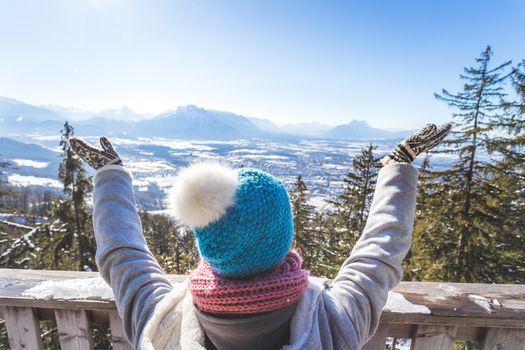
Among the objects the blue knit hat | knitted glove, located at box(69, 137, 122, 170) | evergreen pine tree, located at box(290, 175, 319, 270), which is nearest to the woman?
the blue knit hat

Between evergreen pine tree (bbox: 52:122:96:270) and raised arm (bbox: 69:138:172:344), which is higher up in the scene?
raised arm (bbox: 69:138:172:344)

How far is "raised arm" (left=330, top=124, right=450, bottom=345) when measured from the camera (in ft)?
3.26

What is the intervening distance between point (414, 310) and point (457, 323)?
17 centimetres

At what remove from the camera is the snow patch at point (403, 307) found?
113cm

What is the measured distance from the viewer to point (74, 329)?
1.31 metres

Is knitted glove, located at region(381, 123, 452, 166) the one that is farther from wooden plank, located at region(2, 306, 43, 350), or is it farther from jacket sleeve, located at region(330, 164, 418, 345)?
wooden plank, located at region(2, 306, 43, 350)

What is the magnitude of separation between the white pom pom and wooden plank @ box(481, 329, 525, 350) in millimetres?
1153

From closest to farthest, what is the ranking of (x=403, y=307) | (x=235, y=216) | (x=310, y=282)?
(x=235, y=216), (x=310, y=282), (x=403, y=307)

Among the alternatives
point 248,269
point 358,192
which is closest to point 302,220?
point 358,192

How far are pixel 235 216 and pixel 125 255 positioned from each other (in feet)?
2.09

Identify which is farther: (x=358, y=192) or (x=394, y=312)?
(x=358, y=192)

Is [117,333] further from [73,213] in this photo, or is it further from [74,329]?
[73,213]

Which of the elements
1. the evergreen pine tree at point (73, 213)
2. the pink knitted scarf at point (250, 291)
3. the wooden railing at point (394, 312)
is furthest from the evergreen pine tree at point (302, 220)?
the pink knitted scarf at point (250, 291)

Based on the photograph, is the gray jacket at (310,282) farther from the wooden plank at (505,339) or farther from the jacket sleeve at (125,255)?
the wooden plank at (505,339)
